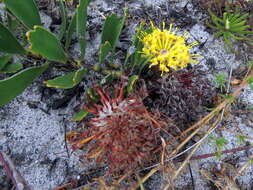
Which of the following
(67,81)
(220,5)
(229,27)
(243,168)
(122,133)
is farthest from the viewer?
(220,5)

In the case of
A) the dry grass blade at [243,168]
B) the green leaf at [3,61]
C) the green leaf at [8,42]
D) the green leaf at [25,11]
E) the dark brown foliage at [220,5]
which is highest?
the green leaf at [25,11]

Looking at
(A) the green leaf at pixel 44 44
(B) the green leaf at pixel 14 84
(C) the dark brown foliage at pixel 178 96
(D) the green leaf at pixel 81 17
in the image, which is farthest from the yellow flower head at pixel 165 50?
(B) the green leaf at pixel 14 84

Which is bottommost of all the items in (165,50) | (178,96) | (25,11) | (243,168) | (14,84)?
(243,168)

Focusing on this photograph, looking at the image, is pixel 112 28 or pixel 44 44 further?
pixel 112 28

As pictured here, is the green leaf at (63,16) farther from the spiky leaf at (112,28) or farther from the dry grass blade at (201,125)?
the dry grass blade at (201,125)

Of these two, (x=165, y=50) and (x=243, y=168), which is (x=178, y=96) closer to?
(x=165, y=50)

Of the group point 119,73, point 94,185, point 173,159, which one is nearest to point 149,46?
point 119,73

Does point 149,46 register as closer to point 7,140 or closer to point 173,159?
point 173,159

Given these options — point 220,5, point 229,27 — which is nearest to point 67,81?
point 229,27
